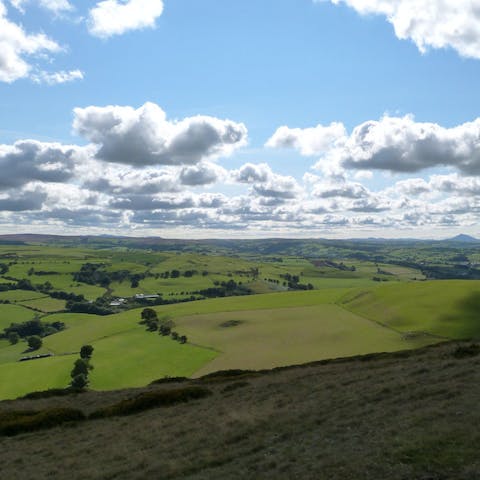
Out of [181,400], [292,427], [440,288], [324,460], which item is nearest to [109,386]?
[181,400]

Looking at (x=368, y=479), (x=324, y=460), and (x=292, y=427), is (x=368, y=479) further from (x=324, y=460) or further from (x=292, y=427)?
(x=292, y=427)

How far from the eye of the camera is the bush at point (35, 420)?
119 feet

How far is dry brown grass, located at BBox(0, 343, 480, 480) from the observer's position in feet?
58.7

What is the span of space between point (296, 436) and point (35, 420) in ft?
79.0

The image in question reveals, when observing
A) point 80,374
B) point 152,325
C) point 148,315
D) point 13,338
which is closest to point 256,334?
point 152,325

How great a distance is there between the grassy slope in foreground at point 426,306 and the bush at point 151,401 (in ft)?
235

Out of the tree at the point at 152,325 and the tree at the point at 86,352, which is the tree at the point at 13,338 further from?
the tree at the point at 86,352

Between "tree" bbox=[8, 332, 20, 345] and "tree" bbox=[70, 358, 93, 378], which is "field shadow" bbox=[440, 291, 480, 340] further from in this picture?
"tree" bbox=[8, 332, 20, 345]

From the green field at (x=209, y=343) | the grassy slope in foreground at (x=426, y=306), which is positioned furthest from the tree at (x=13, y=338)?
the grassy slope in foreground at (x=426, y=306)

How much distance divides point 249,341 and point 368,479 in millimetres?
91981

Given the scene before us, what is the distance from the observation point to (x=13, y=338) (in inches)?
6014

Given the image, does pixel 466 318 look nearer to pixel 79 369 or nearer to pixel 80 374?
pixel 80 374

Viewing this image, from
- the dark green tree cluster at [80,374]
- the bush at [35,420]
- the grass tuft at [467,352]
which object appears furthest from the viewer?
the dark green tree cluster at [80,374]

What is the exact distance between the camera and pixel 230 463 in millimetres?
21375
